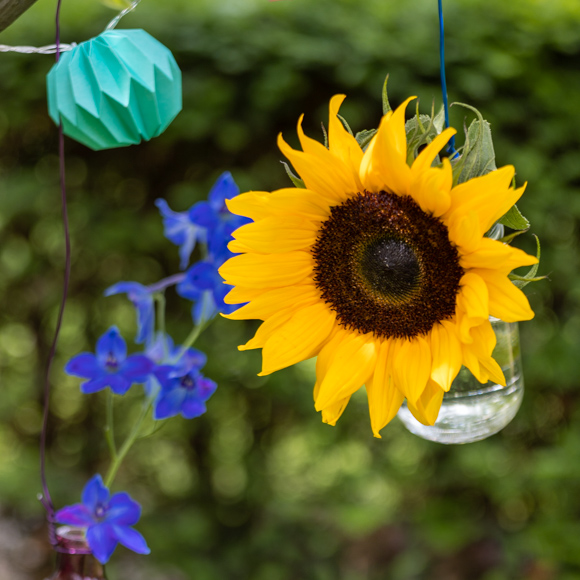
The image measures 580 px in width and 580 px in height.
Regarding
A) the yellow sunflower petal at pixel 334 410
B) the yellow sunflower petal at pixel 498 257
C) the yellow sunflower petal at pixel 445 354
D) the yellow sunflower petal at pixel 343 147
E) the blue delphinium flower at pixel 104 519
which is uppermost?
the yellow sunflower petal at pixel 343 147

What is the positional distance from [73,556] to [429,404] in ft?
1.51

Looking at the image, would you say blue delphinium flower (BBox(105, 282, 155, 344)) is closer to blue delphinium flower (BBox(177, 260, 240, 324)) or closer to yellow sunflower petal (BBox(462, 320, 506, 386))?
blue delphinium flower (BBox(177, 260, 240, 324))

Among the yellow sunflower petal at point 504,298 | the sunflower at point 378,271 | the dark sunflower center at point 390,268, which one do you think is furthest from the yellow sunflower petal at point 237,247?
the yellow sunflower petal at point 504,298

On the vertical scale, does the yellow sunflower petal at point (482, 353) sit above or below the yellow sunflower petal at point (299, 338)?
above

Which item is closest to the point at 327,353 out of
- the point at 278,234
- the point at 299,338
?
the point at 299,338

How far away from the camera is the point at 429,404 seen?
608 millimetres

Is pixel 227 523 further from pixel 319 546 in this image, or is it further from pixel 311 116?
pixel 311 116

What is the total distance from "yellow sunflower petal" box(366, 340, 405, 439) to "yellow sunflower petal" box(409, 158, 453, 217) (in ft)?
0.51

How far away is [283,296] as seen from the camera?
66 cm

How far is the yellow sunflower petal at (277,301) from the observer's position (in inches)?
25.3

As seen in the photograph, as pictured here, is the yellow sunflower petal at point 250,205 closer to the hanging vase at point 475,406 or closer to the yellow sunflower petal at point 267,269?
the yellow sunflower petal at point 267,269

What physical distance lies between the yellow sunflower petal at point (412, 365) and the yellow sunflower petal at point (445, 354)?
0.01 m

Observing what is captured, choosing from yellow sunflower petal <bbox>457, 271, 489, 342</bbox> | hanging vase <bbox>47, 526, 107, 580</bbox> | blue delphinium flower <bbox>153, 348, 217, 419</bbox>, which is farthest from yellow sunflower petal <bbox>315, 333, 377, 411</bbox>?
hanging vase <bbox>47, 526, 107, 580</bbox>

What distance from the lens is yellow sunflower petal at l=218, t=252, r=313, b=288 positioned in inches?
24.5
